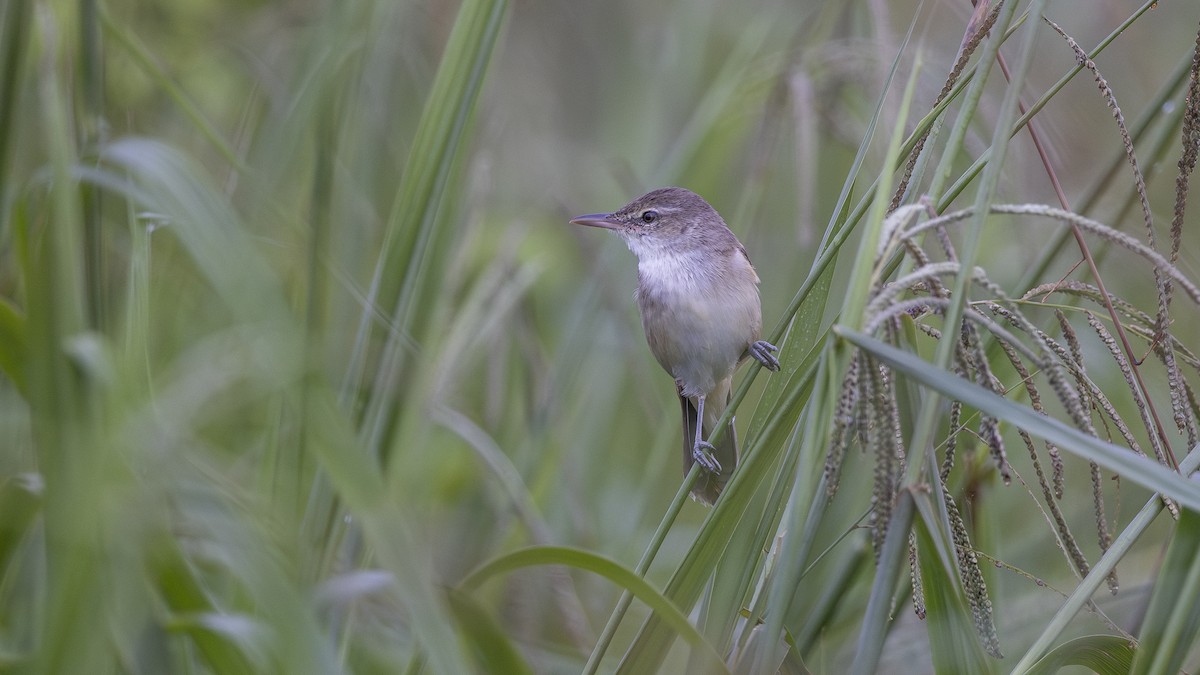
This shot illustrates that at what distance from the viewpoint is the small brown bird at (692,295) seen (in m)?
2.80

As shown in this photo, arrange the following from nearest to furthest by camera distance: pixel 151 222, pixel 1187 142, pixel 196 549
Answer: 1. pixel 1187 142
2. pixel 151 222
3. pixel 196 549

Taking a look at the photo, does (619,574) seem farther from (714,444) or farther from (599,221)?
(599,221)

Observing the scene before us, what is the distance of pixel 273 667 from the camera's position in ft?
3.97

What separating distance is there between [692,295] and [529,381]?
0.54 metres

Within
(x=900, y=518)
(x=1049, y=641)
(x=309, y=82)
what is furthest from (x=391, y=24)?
(x=1049, y=641)

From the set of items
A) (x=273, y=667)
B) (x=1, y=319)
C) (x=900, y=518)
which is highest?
(x=1, y=319)

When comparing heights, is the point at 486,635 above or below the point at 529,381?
above

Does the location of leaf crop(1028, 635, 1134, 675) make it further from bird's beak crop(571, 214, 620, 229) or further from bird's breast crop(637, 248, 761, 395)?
bird's beak crop(571, 214, 620, 229)

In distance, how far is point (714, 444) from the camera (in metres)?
2.45

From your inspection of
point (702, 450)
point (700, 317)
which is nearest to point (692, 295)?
point (700, 317)

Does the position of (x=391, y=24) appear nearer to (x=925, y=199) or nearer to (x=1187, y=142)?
(x=925, y=199)

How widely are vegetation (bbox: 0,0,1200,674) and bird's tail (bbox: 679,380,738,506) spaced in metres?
0.11

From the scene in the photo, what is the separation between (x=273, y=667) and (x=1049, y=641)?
1.01 meters

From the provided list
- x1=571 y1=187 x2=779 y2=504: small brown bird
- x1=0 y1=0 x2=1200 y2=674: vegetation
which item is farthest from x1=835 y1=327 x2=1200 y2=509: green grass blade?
x1=571 y1=187 x2=779 y2=504: small brown bird
